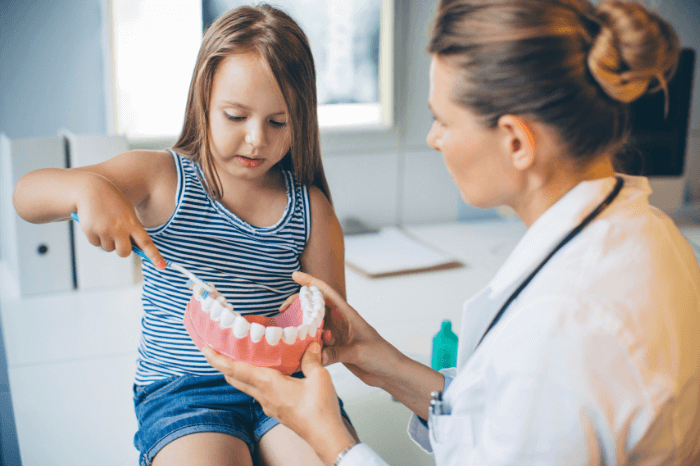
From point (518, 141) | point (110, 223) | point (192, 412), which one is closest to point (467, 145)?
point (518, 141)

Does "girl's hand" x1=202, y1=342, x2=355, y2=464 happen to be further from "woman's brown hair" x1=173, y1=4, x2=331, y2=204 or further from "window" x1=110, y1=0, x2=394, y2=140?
"window" x1=110, y1=0, x2=394, y2=140

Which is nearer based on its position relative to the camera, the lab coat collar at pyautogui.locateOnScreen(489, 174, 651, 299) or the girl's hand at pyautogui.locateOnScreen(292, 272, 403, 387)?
the lab coat collar at pyautogui.locateOnScreen(489, 174, 651, 299)

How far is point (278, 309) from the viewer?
1.14 m

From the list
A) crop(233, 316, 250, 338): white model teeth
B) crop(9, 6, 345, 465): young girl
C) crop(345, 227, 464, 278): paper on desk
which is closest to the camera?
crop(233, 316, 250, 338): white model teeth

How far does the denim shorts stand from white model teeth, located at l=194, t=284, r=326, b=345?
201mm

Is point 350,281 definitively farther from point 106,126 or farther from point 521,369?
point 521,369

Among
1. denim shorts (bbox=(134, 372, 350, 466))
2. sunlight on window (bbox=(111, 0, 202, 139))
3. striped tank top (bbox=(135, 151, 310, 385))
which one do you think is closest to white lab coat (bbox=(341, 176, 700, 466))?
denim shorts (bbox=(134, 372, 350, 466))

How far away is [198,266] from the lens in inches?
43.3

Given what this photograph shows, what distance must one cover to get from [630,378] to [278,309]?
0.67 meters

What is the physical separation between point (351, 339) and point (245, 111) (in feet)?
1.40

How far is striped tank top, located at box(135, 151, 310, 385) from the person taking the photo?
108 cm

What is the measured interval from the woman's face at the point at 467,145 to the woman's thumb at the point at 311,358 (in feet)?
1.06

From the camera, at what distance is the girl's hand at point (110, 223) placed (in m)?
0.85

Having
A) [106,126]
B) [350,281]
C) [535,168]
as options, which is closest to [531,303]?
[535,168]
